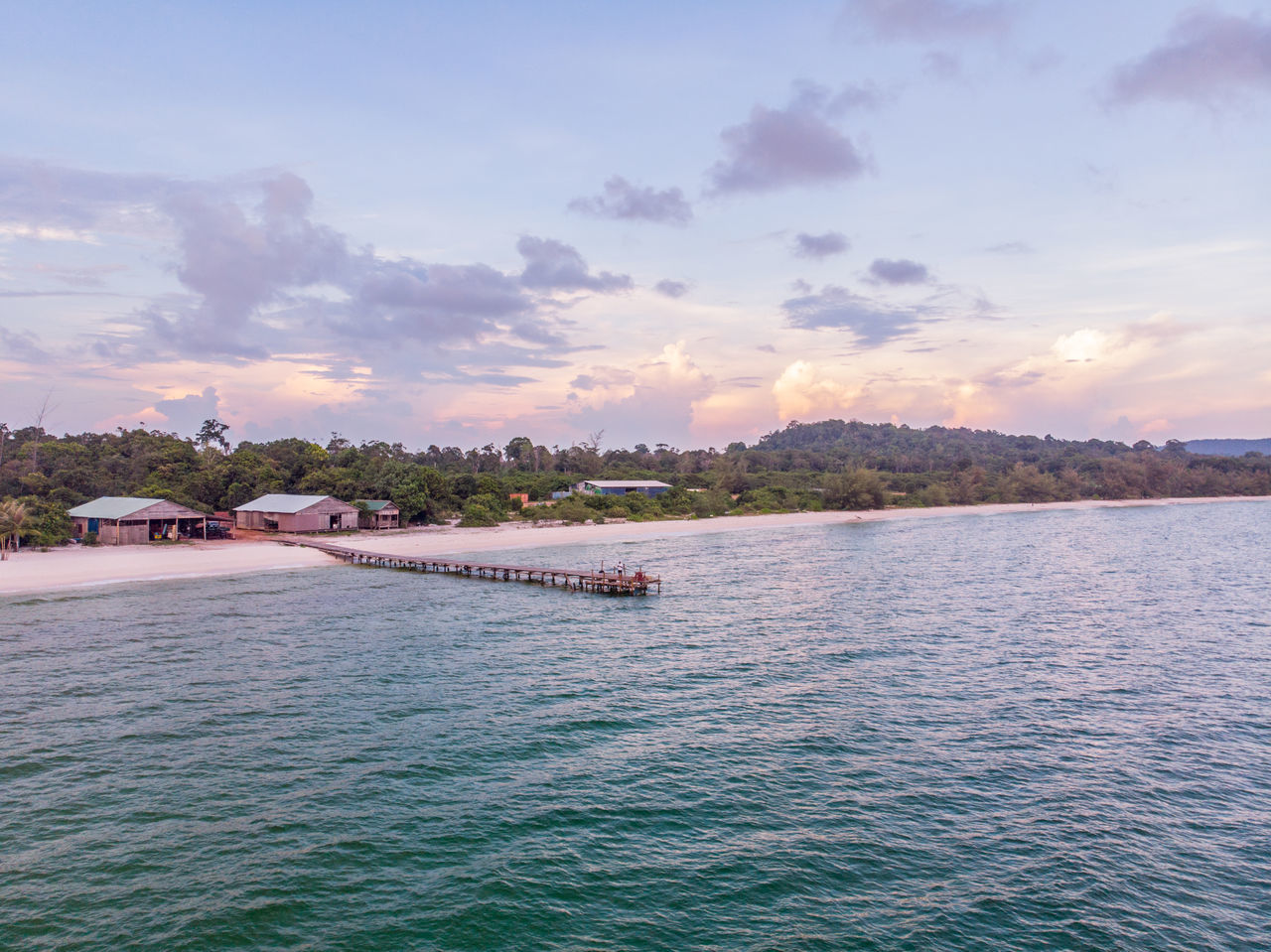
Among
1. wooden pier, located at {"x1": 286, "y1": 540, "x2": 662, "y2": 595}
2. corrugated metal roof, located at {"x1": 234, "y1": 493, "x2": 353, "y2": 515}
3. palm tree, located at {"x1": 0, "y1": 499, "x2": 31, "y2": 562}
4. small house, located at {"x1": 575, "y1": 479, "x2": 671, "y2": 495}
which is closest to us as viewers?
wooden pier, located at {"x1": 286, "y1": 540, "x2": 662, "y2": 595}

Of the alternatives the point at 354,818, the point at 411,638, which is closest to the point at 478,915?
the point at 354,818

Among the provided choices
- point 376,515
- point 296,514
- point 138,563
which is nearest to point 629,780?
point 138,563

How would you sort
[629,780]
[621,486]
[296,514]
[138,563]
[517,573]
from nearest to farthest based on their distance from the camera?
[629,780], [138,563], [517,573], [296,514], [621,486]

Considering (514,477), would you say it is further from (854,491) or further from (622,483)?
(854,491)

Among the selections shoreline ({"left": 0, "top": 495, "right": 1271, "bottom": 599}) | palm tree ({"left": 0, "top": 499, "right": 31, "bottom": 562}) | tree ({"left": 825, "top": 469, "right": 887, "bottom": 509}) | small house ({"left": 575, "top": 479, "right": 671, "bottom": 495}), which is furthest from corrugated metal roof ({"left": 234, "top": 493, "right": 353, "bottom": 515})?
tree ({"left": 825, "top": 469, "right": 887, "bottom": 509})

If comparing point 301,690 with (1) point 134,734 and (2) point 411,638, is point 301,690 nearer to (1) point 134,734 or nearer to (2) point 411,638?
(1) point 134,734

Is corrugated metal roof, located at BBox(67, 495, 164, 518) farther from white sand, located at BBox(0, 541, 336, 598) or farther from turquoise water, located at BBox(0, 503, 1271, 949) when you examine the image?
turquoise water, located at BBox(0, 503, 1271, 949)

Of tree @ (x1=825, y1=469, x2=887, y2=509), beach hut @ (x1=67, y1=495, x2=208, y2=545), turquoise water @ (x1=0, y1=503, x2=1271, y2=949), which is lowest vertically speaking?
turquoise water @ (x1=0, y1=503, x2=1271, y2=949)
